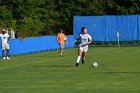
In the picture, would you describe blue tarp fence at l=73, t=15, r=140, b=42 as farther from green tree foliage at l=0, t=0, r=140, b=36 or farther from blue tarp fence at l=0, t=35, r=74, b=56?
blue tarp fence at l=0, t=35, r=74, b=56

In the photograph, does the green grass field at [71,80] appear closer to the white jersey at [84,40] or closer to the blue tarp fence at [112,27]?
the white jersey at [84,40]

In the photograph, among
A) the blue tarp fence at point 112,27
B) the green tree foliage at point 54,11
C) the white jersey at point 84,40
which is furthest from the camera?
the green tree foliage at point 54,11

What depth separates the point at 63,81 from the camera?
20.2 metres

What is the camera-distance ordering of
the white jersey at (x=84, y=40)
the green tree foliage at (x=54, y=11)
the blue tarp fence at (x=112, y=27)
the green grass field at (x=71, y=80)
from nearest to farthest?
the green grass field at (x=71, y=80), the white jersey at (x=84, y=40), the blue tarp fence at (x=112, y=27), the green tree foliage at (x=54, y=11)

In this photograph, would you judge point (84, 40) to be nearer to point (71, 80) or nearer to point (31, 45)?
point (71, 80)

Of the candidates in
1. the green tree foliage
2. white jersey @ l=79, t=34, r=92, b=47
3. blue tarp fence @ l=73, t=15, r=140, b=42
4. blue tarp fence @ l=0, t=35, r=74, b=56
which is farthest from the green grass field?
the green tree foliage

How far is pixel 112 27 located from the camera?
2451 inches

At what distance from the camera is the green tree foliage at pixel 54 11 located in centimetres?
6344

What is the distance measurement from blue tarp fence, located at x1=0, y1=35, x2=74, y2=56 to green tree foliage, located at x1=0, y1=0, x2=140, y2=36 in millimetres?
11218

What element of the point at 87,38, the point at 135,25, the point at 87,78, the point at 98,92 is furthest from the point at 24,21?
the point at 98,92

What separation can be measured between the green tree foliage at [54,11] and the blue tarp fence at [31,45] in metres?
11.2

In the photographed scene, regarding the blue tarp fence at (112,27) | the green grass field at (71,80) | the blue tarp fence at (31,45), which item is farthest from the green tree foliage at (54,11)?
the green grass field at (71,80)

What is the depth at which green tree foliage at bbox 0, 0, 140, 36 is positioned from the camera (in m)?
63.4

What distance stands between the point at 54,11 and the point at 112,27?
10624 millimetres
